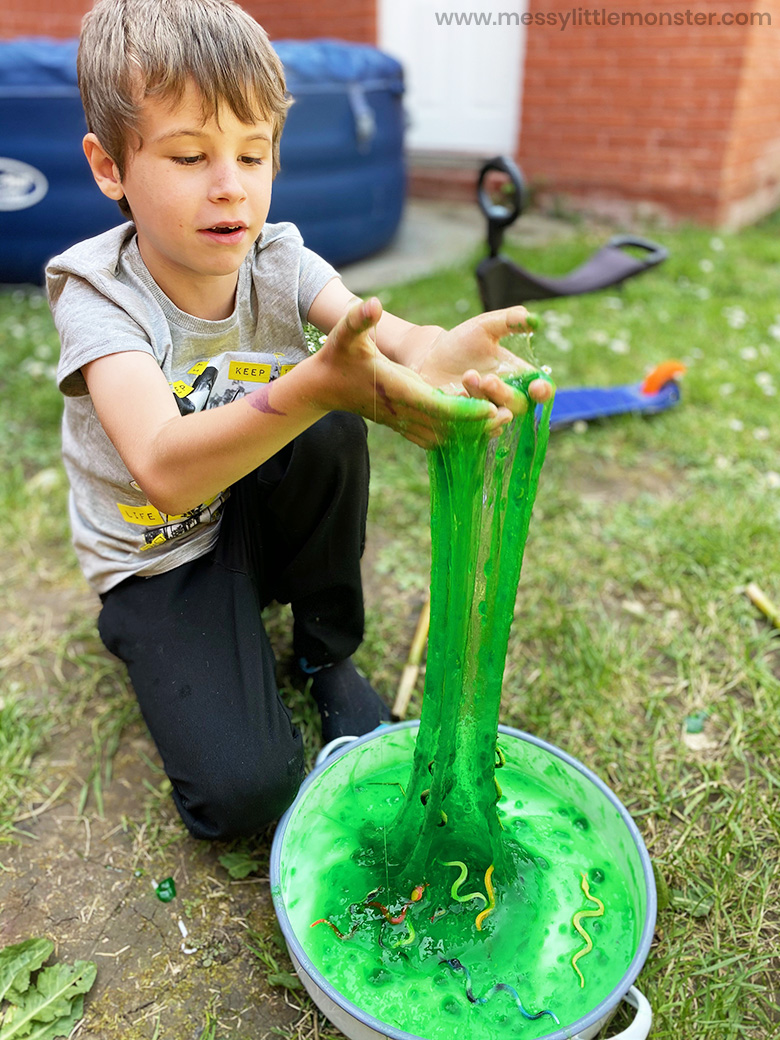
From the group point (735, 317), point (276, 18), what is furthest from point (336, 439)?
point (276, 18)

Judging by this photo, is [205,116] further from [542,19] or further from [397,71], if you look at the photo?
[542,19]

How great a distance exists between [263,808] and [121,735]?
0.46 m

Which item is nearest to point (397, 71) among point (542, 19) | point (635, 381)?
point (542, 19)

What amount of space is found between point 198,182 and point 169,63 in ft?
0.49

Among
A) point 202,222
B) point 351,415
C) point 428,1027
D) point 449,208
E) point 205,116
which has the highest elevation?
point 205,116

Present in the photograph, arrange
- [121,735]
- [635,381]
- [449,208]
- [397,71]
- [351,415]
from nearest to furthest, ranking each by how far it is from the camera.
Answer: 1. [351,415]
2. [121,735]
3. [635,381]
4. [397,71]
5. [449,208]

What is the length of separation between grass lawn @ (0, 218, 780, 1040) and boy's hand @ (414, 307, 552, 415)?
2.55 ft

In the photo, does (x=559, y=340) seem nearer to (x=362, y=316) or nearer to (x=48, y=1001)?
(x=362, y=316)

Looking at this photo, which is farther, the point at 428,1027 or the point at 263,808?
the point at 263,808

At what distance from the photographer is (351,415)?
4.81ft

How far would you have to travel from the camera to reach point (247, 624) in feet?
4.68

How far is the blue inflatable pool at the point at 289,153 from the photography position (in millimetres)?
3629

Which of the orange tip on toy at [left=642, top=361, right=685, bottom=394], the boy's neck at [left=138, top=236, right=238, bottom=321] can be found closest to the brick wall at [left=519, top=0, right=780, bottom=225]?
the orange tip on toy at [left=642, top=361, right=685, bottom=394]

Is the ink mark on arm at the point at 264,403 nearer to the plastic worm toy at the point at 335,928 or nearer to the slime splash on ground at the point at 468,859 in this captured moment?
the slime splash on ground at the point at 468,859
